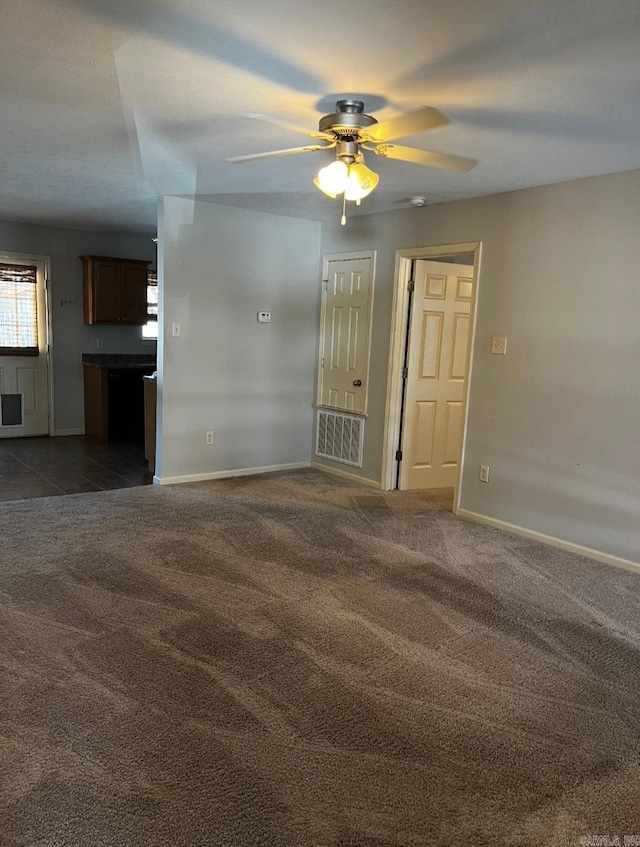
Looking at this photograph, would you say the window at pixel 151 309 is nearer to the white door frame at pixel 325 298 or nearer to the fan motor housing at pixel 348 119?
the white door frame at pixel 325 298

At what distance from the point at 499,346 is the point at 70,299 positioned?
5.19m

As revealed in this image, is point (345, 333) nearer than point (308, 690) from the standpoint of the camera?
No

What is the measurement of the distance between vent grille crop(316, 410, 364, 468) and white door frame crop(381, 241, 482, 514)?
35cm

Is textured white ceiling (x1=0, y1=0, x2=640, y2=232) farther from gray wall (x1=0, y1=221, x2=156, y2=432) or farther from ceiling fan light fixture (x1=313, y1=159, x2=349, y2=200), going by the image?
gray wall (x1=0, y1=221, x2=156, y2=432)

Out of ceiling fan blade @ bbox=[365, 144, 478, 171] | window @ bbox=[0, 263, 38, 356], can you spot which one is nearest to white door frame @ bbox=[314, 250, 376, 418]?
ceiling fan blade @ bbox=[365, 144, 478, 171]

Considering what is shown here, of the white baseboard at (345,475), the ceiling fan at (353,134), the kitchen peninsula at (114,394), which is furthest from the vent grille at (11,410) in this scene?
the ceiling fan at (353,134)

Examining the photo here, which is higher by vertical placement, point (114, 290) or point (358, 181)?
point (358, 181)

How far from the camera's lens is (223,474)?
572 centimetres

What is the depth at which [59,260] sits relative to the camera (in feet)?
23.4

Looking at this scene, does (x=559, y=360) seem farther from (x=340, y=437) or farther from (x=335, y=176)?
(x=340, y=437)

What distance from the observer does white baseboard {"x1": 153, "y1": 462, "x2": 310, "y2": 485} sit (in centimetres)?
538

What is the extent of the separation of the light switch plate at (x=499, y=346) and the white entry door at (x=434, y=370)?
0.73 meters

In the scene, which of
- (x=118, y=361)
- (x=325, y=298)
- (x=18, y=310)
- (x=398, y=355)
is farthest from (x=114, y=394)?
(x=398, y=355)

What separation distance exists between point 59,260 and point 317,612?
19.0ft
